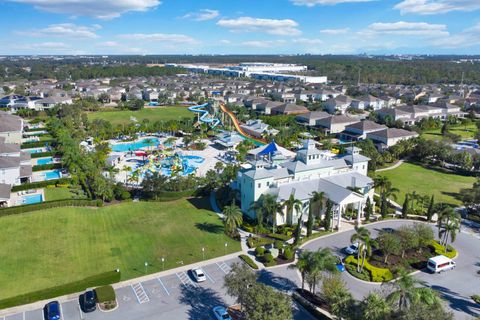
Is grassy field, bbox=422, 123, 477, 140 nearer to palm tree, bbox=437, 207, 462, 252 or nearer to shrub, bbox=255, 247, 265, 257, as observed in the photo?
palm tree, bbox=437, 207, 462, 252

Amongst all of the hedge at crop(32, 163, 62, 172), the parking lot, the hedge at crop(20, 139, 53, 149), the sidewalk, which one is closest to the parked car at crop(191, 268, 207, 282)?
the parking lot

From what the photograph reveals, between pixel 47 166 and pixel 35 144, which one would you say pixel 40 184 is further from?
pixel 35 144

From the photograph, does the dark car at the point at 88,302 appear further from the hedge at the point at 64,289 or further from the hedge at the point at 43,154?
the hedge at the point at 43,154

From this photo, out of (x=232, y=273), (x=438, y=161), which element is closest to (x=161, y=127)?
(x=438, y=161)

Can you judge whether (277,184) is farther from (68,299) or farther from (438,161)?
(438,161)

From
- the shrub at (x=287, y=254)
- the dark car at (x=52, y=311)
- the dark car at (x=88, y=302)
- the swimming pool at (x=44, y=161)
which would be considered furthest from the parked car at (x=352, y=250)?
A: the swimming pool at (x=44, y=161)

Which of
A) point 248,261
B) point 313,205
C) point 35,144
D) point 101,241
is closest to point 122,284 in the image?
point 101,241

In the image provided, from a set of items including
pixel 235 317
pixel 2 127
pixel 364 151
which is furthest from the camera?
pixel 2 127
